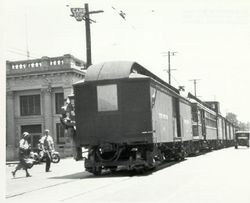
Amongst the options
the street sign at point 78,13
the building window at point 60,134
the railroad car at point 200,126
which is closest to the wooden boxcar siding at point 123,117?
the street sign at point 78,13

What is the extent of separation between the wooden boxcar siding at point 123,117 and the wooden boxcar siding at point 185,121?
6.82 meters

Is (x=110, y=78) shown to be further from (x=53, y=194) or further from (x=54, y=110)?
(x=54, y=110)

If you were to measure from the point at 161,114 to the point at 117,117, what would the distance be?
7.81ft

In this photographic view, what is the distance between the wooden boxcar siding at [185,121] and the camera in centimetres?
2132

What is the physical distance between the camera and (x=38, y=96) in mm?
34031

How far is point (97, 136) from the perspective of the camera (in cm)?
1453

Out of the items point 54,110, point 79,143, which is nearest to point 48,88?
point 54,110

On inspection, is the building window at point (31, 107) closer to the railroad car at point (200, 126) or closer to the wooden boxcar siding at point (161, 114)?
the railroad car at point (200, 126)

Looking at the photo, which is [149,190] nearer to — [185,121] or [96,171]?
[96,171]

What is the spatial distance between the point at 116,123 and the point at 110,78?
4.65ft

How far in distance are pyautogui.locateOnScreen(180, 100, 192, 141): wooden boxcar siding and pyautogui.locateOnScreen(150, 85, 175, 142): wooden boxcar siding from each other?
2.53 metres

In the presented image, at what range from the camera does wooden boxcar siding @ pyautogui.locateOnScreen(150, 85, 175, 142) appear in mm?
14859

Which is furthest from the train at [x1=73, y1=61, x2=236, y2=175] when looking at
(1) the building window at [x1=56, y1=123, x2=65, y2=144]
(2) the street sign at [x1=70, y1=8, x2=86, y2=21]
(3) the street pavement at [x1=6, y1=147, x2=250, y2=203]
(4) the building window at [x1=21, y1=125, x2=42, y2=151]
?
(4) the building window at [x1=21, y1=125, x2=42, y2=151]

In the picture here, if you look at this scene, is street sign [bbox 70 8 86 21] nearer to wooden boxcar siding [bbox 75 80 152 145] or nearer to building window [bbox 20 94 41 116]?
wooden boxcar siding [bbox 75 80 152 145]
